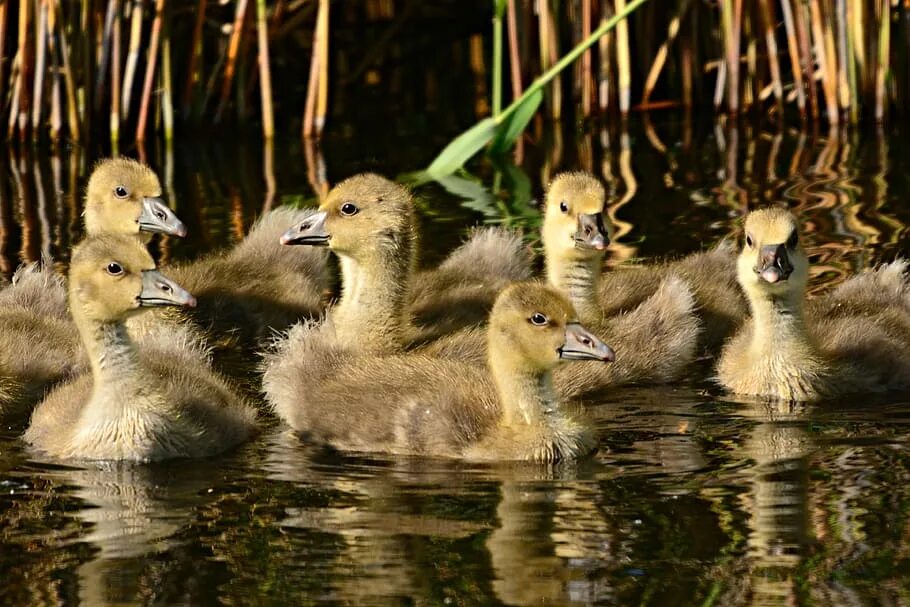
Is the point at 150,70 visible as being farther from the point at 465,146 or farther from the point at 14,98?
the point at 465,146

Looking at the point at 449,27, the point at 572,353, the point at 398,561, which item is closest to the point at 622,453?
the point at 572,353

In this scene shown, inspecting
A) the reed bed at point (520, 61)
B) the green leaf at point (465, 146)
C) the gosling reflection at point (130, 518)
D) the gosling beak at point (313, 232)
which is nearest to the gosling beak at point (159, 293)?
the gosling reflection at point (130, 518)

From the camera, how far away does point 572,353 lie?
7.74 meters

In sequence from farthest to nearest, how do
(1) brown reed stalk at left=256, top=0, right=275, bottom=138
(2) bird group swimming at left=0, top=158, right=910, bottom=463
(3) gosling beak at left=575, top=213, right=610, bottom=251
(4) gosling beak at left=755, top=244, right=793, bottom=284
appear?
(1) brown reed stalk at left=256, top=0, right=275, bottom=138
(3) gosling beak at left=575, top=213, right=610, bottom=251
(4) gosling beak at left=755, top=244, right=793, bottom=284
(2) bird group swimming at left=0, top=158, right=910, bottom=463

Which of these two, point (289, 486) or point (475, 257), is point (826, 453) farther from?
point (475, 257)

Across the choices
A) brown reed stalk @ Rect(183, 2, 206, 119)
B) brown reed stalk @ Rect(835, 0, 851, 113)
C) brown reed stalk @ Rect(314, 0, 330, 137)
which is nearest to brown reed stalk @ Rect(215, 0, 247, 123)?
brown reed stalk @ Rect(183, 2, 206, 119)

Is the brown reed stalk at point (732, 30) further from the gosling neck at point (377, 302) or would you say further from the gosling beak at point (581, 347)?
the gosling beak at point (581, 347)

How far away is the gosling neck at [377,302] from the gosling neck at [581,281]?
2.80 feet

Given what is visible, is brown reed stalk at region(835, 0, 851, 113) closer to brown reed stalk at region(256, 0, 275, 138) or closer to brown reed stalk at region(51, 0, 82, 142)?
brown reed stalk at region(256, 0, 275, 138)

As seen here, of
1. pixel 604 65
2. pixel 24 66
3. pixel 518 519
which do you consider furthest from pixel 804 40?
pixel 518 519

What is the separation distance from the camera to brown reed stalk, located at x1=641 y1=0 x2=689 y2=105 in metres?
15.8

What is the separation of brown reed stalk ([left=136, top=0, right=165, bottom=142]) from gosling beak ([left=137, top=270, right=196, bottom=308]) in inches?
273

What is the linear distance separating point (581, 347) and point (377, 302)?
63.9 inches

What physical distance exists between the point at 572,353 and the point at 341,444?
1.14 m
